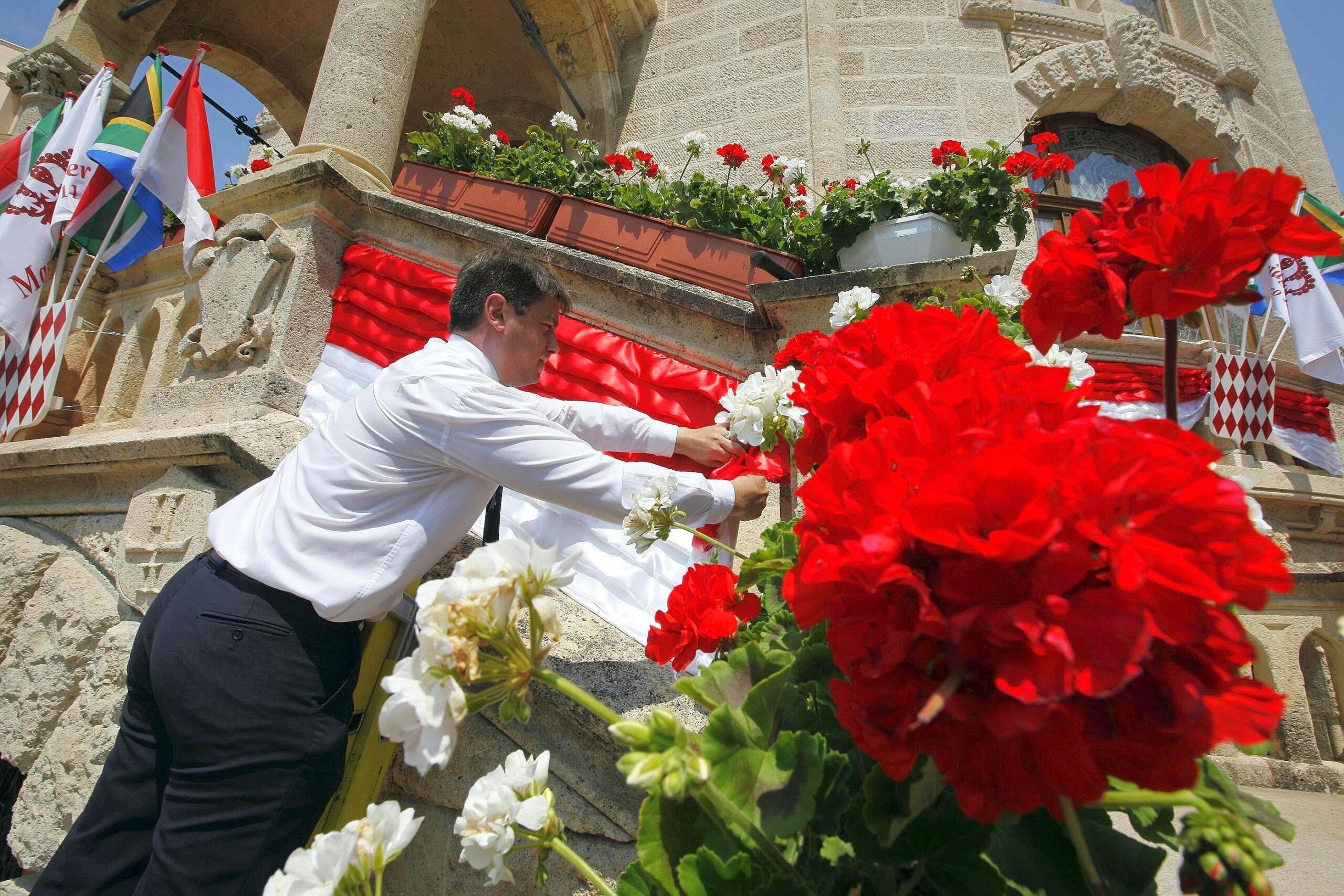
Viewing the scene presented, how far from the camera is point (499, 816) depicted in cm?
75

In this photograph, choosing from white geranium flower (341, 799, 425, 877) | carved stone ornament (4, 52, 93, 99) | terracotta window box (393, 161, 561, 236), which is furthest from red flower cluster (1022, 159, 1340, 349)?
carved stone ornament (4, 52, 93, 99)

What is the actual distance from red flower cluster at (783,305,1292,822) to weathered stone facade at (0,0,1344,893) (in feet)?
3.81

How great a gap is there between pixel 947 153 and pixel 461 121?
2.68 m

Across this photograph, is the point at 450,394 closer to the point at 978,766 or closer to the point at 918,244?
the point at 978,766

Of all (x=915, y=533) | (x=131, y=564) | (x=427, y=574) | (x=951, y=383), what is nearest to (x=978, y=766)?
(x=915, y=533)

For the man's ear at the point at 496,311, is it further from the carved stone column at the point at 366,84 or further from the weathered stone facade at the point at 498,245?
the carved stone column at the point at 366,84

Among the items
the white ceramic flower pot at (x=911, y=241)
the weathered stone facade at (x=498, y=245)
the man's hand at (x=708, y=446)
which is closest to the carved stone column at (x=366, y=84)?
the weathered stone facade at (x=498, y=245)

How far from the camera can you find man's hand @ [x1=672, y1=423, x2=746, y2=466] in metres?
1.94

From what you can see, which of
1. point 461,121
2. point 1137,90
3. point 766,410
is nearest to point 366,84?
point 461,121

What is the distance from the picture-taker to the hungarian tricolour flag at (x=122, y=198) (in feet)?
15.4

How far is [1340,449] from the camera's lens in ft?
22.1

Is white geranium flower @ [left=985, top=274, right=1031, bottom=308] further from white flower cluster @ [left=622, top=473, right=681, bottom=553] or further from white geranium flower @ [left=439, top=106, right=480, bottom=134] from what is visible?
white geranium flower @ [left=439, top=106, right=480, bottom=134]

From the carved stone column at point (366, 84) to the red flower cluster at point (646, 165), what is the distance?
1.45m

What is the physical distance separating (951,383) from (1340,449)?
29.0 feet
